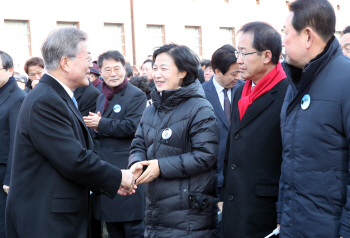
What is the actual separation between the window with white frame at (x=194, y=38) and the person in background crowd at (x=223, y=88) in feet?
69.3

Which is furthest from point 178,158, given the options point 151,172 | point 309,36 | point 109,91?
point 109,91

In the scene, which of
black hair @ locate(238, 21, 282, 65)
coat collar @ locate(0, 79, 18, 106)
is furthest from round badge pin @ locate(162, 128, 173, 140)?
coat collar @ locate(0, 79, 18, 106)

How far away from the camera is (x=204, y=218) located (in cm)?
329

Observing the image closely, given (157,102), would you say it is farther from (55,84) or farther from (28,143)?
(28,143)

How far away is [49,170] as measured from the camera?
115 inches

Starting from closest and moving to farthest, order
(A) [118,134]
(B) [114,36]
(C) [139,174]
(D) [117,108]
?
(C) [139,174]
(A) [118,134]
(D) [117,108]
(B) [114,36]

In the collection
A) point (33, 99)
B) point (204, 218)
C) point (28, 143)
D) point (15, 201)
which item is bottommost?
point (204, 218)

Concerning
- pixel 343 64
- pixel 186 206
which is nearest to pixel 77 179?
pixel 186 206

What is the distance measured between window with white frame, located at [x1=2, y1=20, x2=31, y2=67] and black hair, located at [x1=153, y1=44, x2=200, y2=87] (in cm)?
1583

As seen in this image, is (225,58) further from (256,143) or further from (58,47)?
(58,47)

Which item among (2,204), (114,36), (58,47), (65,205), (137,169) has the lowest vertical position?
(2,204)

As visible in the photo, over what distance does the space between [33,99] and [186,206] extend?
53.8 inches

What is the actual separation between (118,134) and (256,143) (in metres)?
2.36

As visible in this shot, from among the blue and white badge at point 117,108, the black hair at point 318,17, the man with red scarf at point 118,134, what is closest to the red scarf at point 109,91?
the man with red scarf at point 118,134
